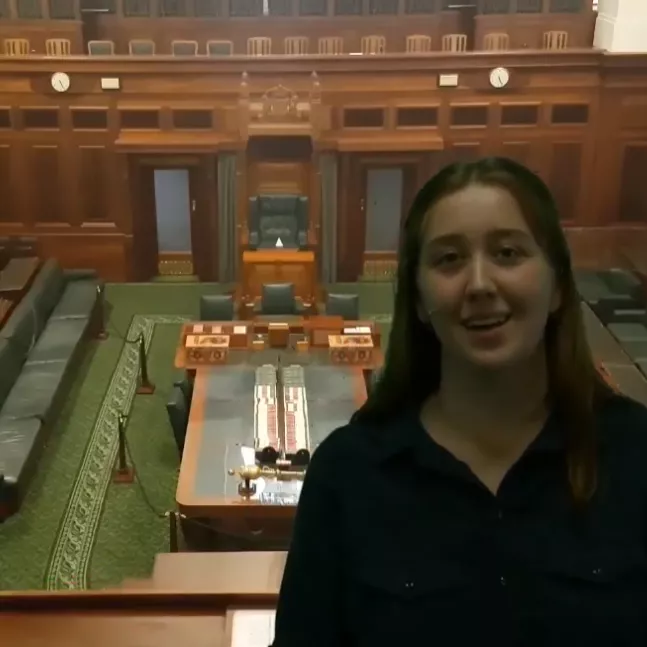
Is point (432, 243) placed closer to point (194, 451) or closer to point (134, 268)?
point (194, 451)

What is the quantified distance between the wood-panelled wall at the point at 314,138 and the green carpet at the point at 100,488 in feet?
5.90

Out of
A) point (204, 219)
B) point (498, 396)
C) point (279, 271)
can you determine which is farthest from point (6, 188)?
point (498, 396)

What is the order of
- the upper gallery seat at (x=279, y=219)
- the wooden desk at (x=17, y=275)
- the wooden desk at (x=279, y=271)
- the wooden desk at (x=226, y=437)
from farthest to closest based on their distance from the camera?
the upper gallery seat at (x=279, y=219) → the wooden desk at (x=279, y=271) → the wooden desk at (x=17, y=275) → the wooden desk at (x=226, y=437)

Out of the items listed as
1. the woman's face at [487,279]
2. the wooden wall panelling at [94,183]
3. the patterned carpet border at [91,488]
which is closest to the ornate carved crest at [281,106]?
the wooden wall panelling at [94,183]

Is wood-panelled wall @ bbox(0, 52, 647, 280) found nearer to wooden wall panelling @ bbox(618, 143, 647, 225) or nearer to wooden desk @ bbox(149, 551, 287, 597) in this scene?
wooden wall panelling @ bbox(618, 143, 647, 225)

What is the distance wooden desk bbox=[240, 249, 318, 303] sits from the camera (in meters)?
9.17

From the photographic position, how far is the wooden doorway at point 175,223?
33.6ft

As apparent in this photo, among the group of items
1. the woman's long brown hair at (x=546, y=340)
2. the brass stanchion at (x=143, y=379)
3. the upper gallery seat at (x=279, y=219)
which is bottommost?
the brass stanchion at (x=143, y=379)

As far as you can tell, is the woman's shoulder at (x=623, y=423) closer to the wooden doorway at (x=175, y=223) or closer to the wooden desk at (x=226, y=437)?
the wooden desk at (x=226, y=437)

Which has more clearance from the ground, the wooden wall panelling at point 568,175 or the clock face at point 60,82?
the clock face at point 60,82

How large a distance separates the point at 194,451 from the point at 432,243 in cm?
454

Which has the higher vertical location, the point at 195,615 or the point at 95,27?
the point at 95,27

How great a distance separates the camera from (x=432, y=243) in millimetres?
1537

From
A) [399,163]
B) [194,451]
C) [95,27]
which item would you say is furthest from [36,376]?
[95,27]
